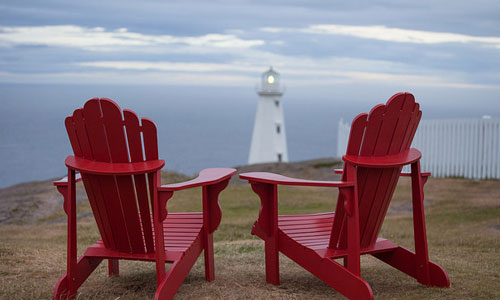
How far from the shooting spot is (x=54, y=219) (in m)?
9.12

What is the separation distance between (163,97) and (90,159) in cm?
17459

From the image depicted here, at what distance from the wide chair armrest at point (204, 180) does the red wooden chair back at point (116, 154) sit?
145 mm

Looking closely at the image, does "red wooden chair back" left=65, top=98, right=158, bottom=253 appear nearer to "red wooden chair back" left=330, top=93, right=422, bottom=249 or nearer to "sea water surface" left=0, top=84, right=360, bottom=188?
"red wooden chair back" left=330, top=93, right=422, bottom=249

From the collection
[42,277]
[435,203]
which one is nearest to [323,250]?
[42,277]

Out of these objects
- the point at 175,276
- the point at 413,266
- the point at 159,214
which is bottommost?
the point at 413,266

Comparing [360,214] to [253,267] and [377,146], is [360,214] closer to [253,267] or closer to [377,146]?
[377,146]

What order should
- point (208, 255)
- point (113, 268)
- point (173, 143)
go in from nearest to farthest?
point (208, 255) < point (113, 268) < point (173, 143)

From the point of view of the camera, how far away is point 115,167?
10.3 ft

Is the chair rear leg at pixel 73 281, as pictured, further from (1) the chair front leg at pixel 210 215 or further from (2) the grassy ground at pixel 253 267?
(1) the chair front leg at pixel 210 215

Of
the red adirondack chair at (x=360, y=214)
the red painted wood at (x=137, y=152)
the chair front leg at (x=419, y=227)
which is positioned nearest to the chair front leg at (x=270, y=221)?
the red adirondack chair at (x=360, y=214)

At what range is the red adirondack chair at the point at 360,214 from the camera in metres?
3.16

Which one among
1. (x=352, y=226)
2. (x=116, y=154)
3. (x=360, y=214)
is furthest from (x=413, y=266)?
(x=116, y=154)

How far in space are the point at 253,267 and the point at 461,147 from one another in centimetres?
1020

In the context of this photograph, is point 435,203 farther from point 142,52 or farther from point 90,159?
point 142,52
